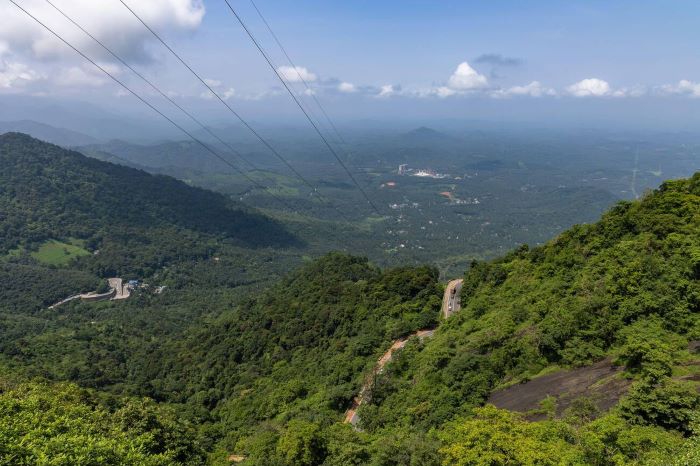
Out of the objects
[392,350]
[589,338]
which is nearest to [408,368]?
[392,350]

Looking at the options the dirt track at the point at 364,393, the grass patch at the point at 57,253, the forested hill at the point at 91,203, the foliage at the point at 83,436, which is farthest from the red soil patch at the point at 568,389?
the forested hill at the point at 91,203

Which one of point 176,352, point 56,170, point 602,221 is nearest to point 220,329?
point 176,352

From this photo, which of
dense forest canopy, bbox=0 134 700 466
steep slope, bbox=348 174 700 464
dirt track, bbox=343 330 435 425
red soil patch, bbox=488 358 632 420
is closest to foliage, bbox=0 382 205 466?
dense forest canopy, bbox=0 134 700 466

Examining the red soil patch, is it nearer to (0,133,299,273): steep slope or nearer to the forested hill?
(0,133,299,273): steep slope

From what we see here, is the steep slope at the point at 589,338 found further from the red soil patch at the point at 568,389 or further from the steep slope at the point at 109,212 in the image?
the steep slope at the point at 109,212

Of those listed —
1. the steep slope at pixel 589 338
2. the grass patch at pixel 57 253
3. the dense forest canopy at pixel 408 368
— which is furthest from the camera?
the grass patch at pixel 57 253

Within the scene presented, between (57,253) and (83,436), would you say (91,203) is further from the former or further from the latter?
(83,436)

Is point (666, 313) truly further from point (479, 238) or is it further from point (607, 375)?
point (479, 238)
